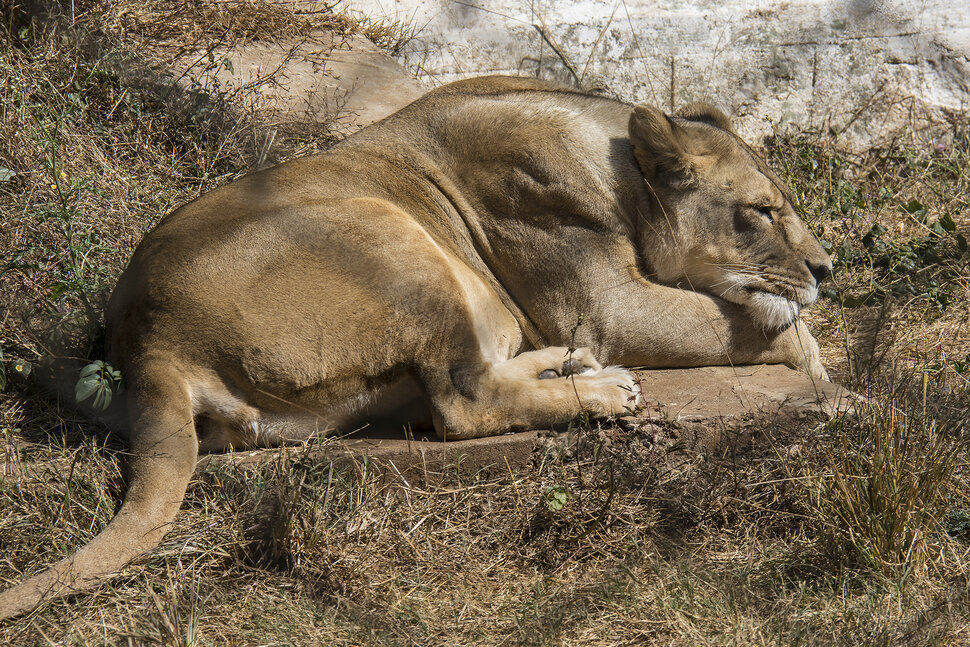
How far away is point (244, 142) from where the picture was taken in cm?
532

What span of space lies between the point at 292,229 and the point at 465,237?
799mm

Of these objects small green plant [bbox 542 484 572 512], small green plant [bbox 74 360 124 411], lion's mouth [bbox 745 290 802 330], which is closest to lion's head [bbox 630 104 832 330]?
lion's mouth [bbox 745 290 802 330]

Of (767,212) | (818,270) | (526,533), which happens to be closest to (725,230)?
(767,212)

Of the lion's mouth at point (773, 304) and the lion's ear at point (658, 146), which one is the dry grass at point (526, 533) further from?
the lion's ear at point (658, 146)

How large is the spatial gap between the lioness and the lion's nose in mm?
11

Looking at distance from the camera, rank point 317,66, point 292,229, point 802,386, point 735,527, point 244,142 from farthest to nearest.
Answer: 1. point 317,66
2. point 244,142
3. point 802,386
4. point 292,229
5. point 735,527

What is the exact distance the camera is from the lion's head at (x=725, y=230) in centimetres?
395

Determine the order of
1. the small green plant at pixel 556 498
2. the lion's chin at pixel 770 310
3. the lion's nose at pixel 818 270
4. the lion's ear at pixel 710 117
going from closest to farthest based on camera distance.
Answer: the small green plant at pixel 556 498
the lion's chin at pixel 770 310
the lion's nose at pixel 818 270
the lion's ear at pixel 710 117

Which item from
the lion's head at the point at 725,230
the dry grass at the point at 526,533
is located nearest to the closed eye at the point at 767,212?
the lion's head at the point at 725,230

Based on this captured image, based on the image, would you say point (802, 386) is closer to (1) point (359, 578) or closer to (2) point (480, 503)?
(2) point (480, 503)

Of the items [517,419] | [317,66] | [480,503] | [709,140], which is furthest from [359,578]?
[317,66]

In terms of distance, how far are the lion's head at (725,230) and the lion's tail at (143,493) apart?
2.02 metres

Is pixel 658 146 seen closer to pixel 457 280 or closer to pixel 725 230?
pixel 725 230

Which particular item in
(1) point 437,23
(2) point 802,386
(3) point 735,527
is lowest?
(3) point 735,527
